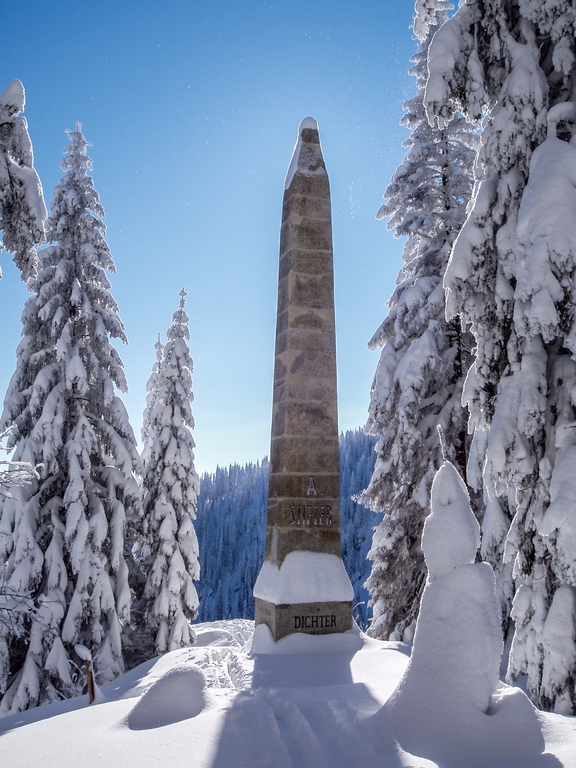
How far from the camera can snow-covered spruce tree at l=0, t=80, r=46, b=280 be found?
570cm

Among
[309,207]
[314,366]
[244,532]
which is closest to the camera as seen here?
[314,366]

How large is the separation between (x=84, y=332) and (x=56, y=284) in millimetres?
1524

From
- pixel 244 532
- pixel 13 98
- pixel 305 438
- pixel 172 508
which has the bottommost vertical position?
pixel 244 532

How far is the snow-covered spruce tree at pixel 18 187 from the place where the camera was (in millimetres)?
5699

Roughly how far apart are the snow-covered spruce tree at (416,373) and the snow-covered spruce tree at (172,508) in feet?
25.7

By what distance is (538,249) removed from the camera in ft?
17.2

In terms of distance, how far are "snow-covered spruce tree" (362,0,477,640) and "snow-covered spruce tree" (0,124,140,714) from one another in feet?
23.0

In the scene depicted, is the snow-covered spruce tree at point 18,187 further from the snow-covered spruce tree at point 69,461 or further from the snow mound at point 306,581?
the snow-covered spruce tree at point 69,461

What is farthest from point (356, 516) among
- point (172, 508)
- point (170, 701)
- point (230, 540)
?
point (170, 701)

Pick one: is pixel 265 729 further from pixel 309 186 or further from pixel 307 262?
pixel 309 186

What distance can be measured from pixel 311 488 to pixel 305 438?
0.86 metres

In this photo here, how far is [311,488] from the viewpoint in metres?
9.92

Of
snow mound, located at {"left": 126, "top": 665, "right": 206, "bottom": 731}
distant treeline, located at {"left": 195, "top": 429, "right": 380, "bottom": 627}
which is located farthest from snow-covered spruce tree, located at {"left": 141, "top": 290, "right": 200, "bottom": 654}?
distant treeline, located at {"left": 195, "top": 429, "right": 380, "bottom": 627}

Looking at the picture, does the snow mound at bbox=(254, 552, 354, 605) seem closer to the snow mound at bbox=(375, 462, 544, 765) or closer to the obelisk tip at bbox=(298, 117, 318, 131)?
the snow mound at bbox=(375, 462, 544, 765)
